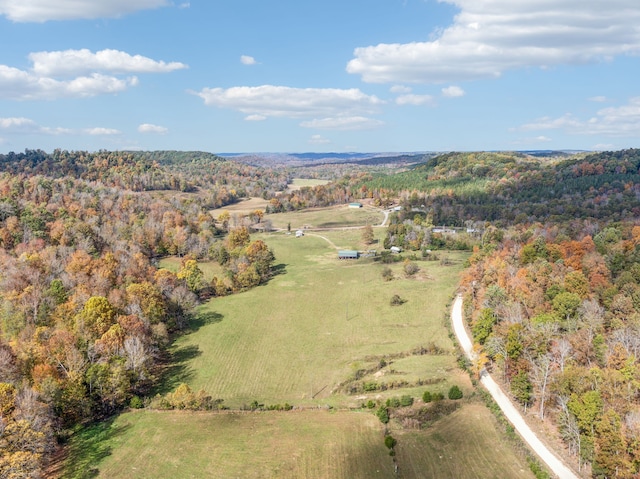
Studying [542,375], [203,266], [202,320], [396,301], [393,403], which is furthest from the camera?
[203,266]

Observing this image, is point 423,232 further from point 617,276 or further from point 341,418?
point 341,418

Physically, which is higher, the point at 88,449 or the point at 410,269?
the point at 410,269

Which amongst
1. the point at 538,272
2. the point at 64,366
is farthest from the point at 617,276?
the point at 64,366

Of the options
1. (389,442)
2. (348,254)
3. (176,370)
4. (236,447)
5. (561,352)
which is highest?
(561,352)

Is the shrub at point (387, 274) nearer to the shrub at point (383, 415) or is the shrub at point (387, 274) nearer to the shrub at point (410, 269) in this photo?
the shrub at point (410, 269)

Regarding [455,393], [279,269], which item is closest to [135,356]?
[455,393]

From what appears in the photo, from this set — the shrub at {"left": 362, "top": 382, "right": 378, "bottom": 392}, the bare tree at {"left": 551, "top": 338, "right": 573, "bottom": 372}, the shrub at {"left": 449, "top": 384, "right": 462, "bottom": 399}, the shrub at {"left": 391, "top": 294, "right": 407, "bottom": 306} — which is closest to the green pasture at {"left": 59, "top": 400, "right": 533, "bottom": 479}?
the shrub at {"left": 449, "top": 384, "right": 462, "bottom": 399}

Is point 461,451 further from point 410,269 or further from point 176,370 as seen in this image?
point 410,269
